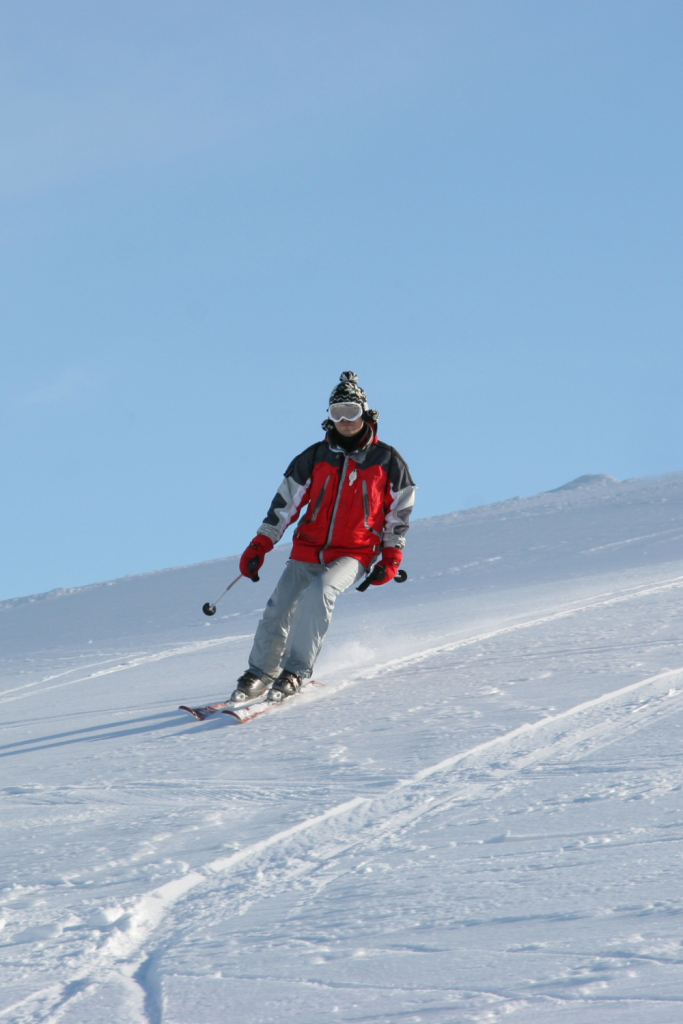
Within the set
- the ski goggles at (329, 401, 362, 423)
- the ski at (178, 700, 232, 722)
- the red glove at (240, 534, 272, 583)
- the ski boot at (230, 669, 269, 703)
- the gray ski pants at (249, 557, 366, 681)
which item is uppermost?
the ski goggles at (329, 401, 362, 423)

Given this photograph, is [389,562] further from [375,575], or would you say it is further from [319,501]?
[319,501]

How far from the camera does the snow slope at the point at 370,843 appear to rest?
1.84 metres

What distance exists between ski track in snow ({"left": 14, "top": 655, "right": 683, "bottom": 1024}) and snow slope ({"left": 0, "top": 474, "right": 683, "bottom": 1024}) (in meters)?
0.01

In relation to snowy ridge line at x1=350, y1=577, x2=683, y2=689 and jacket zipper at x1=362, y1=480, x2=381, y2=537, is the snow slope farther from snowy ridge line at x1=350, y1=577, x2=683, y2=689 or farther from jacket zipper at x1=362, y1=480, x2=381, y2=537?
jacket zipper at x1=362, y1=480, x2=381, y2=537

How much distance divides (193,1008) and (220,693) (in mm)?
3650

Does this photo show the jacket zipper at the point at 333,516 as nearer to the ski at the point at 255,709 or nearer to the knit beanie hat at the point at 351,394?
the knit beanie hat at the point at 351,394

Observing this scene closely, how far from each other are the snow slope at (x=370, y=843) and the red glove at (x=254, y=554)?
0.77 meters

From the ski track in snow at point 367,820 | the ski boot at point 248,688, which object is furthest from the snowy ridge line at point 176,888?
the ski boot at point 248,688

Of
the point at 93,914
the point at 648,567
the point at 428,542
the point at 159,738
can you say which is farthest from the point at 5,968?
the point at 428,542

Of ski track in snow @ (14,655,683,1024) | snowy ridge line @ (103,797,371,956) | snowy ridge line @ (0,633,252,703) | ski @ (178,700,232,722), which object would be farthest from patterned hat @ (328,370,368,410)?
snowy ridge line @ (0,633,252,703)

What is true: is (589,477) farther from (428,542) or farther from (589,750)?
(589,750)

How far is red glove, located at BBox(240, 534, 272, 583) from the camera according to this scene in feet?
17.2

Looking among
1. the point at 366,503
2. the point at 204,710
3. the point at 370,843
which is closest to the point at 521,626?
the point at 366,503

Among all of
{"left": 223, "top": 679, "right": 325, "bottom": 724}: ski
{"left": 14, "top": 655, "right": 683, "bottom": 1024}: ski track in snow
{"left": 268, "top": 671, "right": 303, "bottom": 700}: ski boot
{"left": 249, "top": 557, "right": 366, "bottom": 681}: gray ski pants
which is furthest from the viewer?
{"left": 249, "top": 557, "right": 366, "bottom": 681}: gray ski pants
